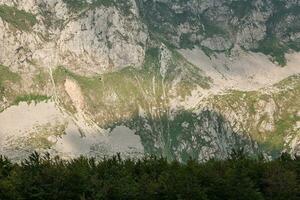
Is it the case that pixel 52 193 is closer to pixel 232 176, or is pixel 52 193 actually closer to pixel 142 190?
pixel 142 190

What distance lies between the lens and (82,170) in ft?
296

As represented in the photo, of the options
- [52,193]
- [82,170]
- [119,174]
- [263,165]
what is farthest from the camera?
[263,165]

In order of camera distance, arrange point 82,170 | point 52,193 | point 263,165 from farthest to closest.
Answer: point 263,165
point 82,170
point 52,193

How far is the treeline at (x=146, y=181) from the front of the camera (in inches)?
3268

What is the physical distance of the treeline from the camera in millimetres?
83000

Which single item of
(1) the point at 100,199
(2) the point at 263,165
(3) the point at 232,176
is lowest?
(1) the point at 100,199

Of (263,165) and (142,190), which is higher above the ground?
(263,165)

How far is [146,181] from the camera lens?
91.6m

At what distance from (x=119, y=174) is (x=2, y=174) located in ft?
65.6

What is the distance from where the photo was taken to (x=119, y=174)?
97438 millimetres

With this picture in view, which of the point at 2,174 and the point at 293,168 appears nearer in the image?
the point at 2,174

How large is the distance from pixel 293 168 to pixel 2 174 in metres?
55.5

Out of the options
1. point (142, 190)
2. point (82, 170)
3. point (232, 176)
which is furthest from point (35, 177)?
point (232, 176)

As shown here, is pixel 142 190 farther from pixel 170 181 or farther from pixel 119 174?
pixel 119 174
